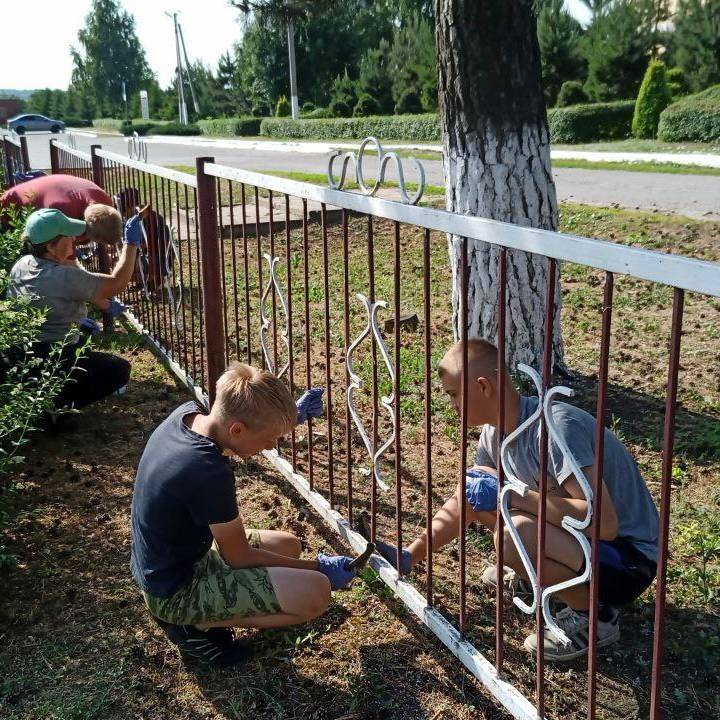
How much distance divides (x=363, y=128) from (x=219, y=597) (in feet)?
101

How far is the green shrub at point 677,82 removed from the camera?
81.7ft

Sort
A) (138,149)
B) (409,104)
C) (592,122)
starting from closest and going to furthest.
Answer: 1. (138,149)
2. (592,122)
3. (409,104)

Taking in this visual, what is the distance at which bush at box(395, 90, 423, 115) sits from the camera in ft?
115

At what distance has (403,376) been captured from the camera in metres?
5.11

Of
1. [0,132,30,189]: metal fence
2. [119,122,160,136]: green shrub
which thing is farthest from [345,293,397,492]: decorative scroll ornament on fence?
[119,122,160,136]: green shrub

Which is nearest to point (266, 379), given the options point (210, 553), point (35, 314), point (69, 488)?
point (210, 553)

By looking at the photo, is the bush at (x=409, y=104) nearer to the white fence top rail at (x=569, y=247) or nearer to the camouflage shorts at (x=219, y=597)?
the white fence top rail at (x=569, y=247)

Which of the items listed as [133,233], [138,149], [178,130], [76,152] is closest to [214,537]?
[133,233]

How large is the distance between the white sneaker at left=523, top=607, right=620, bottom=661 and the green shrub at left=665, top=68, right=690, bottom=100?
971 inches

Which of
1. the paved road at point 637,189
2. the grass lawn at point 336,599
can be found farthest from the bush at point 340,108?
the grass lawn at point 336,599

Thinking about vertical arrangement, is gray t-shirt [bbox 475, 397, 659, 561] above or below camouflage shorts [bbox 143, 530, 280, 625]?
above

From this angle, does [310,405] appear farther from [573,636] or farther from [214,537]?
[573,636]

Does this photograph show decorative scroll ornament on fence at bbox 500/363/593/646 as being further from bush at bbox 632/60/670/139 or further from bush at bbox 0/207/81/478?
bush at bbox 632/60/670/139

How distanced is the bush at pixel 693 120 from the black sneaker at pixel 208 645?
20.1m
